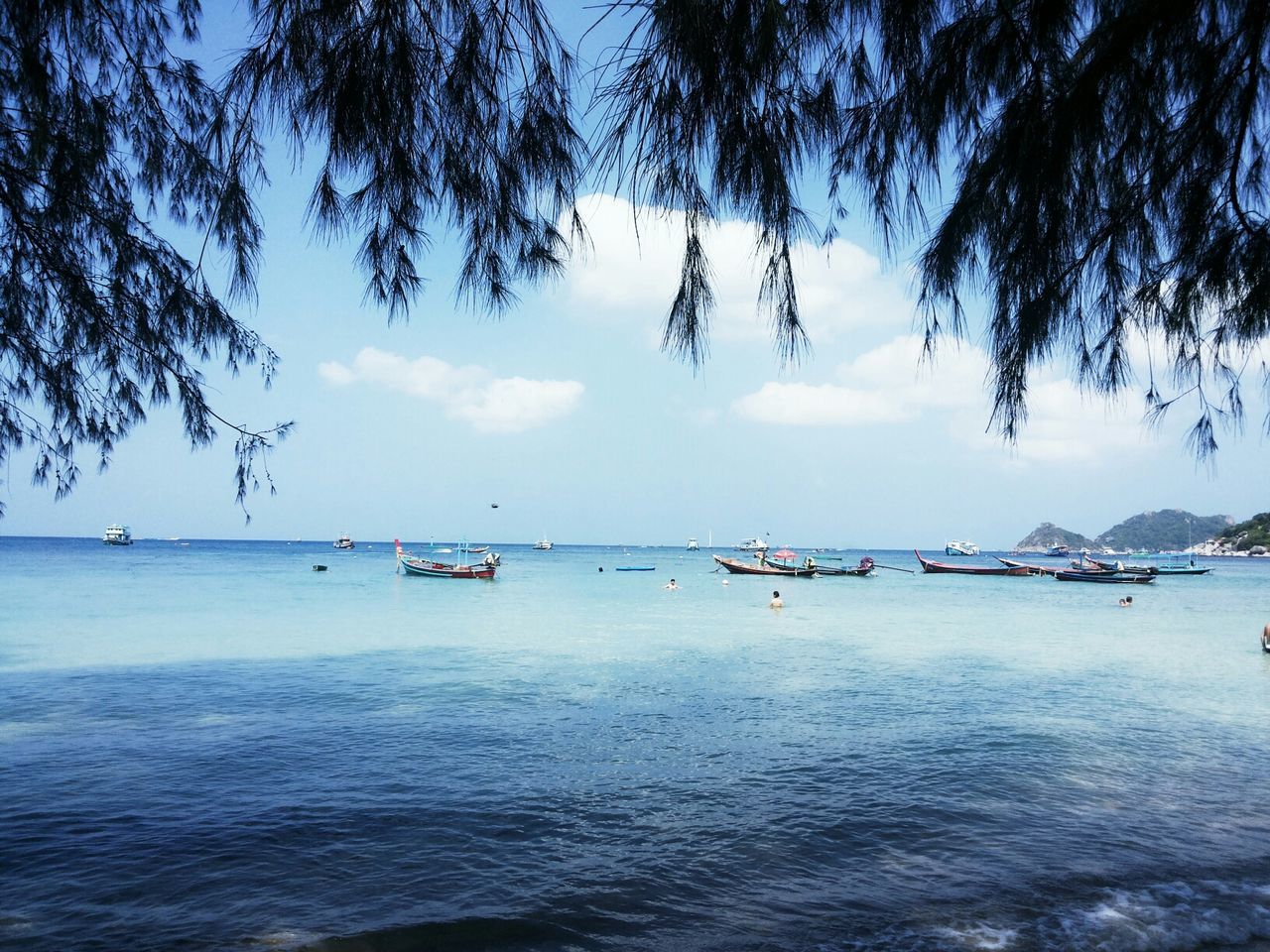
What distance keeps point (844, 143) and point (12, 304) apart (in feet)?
14.0

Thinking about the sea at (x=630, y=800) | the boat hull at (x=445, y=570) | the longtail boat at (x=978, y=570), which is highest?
the boat hull at (x=445, y=570)

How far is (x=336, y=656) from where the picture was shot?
1798 cm

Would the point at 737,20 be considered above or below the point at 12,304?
above

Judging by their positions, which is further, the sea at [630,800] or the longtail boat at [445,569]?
the longtail boat at [445,569]

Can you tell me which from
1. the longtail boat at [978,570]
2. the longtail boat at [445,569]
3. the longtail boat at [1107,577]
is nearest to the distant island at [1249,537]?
the longtail boat at [978,570]

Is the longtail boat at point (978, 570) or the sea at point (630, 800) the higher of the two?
the sea at point (630, 800)

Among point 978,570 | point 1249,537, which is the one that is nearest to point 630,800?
point 978,570

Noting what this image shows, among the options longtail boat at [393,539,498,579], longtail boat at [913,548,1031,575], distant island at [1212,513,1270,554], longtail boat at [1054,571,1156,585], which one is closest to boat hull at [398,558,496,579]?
longtail boat at [393,539,498,579]

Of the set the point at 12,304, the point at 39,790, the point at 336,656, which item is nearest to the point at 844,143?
the point at 12,304

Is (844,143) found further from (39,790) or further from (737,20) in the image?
(39,790)

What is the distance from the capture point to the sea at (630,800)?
493cm

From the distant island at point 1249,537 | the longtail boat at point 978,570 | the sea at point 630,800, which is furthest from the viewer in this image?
the distant island at point 1249,537

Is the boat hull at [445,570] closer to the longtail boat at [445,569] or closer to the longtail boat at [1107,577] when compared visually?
the longtail boat at [445,569]

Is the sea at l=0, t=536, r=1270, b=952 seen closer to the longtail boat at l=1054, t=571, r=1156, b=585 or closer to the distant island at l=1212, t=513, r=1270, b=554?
the longtail boat at l=1054, t=571, r=1156, b=585
